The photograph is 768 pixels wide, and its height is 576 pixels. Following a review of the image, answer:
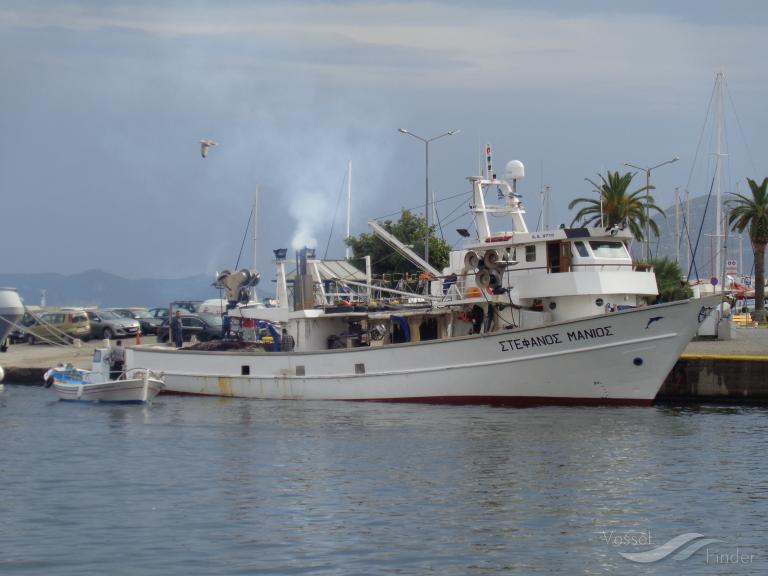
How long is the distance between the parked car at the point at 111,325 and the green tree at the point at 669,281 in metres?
25.4

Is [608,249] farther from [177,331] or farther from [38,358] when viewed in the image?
[38,358]

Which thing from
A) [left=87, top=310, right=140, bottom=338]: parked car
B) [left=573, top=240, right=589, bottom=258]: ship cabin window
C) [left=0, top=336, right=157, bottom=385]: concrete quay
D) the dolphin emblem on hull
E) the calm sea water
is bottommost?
the calm sea water

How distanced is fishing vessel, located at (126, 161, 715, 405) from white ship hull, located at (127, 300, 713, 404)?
0.03m

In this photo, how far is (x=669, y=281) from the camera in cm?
5991

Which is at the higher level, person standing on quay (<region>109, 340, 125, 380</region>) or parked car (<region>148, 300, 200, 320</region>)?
parked car (<region>148, 300, 200, 320</region>)

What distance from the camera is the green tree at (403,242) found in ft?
209

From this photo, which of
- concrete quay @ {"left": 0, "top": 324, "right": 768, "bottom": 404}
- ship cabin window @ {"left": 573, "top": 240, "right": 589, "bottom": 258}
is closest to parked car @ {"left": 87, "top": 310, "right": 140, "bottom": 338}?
ship cabin window @ {"left": 573, "top": 240, "right": 589, "bottom": 258}

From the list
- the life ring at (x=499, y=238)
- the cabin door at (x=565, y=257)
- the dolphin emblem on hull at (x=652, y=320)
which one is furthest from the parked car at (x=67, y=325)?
the dolphin emblem on hull at (x=652, y=320)

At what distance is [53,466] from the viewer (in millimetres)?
24812

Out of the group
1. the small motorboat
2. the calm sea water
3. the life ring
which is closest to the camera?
the calm sea water

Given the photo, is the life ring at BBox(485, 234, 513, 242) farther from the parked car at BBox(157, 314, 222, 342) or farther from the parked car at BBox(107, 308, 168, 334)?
the parked car at BBox(107, 308, 168, 334)

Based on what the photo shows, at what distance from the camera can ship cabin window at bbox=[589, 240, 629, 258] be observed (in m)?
34.8

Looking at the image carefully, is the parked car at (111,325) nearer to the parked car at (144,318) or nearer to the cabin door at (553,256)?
the parked car at (144,318)

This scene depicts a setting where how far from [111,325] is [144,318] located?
13.1 feet
